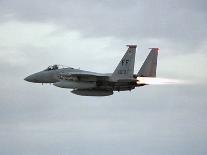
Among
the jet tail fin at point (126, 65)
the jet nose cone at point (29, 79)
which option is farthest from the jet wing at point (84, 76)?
the jet nose cone at point (29, 79)

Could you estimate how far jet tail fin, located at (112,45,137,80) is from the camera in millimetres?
96562

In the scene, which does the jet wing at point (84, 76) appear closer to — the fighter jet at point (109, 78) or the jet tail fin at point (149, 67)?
the fighter jet at point (109, 78)

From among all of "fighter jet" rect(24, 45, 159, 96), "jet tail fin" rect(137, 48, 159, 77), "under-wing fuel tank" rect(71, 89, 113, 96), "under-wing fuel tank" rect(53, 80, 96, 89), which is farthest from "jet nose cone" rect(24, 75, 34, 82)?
"jet tail fin" rect(137, 48, 159, 77)

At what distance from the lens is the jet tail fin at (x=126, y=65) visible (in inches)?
3802

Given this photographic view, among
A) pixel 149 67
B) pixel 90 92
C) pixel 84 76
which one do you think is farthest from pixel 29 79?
pixel 149 67

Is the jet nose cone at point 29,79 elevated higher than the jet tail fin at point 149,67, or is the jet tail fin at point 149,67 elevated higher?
the jet tail fin at point 149,67

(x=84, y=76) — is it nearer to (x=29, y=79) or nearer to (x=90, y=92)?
(x=90, y=92)

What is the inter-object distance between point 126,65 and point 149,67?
14.1ft

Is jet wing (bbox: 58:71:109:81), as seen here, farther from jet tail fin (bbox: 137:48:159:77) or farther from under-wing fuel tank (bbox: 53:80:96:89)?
jet tail fin (bbox: 137:48:159:77)

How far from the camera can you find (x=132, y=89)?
98500mm

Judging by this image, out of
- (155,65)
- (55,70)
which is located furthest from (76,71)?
(155,65)

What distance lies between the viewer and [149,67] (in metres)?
100

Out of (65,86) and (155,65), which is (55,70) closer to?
(65,86)

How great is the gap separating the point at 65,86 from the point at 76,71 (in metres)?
3.85
